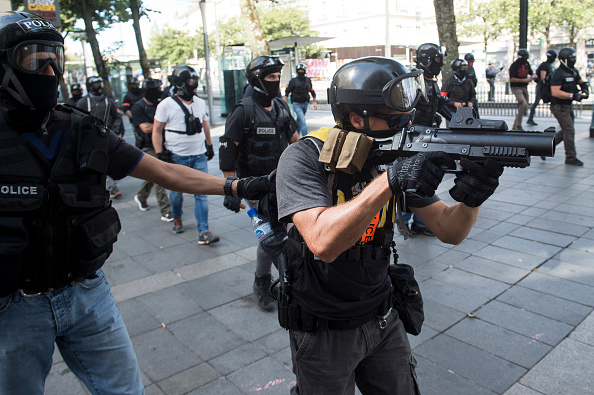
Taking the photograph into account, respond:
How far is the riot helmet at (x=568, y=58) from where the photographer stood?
29.2 ft

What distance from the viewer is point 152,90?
7336mm

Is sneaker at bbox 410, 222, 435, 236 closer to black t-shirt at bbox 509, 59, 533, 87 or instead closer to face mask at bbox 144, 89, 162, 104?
face mask at bbox 144, 89, 162, 104

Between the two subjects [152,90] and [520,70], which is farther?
[520,70]

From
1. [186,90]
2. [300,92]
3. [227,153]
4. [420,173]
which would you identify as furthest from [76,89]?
[420,173]

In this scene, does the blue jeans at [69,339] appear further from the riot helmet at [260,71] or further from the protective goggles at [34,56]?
the riot helmet at [260,71]

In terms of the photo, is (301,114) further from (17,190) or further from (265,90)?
(17,190)

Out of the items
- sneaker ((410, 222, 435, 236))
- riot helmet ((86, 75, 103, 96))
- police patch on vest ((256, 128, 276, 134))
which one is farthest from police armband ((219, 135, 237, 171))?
riot helmet ((86, 75, 103, 96))

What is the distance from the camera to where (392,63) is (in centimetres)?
201

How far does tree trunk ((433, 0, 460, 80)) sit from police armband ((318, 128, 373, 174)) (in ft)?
30.1

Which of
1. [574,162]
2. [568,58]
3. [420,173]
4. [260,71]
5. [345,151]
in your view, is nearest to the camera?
[420,173]

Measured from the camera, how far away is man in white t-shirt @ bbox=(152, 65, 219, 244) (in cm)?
595

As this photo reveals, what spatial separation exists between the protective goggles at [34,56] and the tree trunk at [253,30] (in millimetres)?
11131

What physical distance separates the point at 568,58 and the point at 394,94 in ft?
27.8

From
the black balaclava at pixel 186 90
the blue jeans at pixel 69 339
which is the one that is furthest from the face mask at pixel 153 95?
the blue jeans at pixel 69 339
